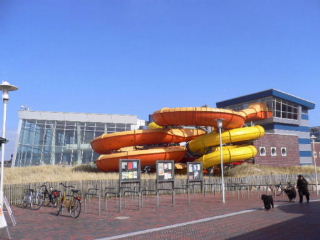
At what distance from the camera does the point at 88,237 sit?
30.1 ft

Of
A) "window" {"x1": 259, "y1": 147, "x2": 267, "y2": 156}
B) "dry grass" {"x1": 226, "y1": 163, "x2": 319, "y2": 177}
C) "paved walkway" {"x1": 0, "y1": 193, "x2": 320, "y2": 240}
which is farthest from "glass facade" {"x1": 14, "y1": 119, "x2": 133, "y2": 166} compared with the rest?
"paved walkway" {"x1": 0, "y1": 193, "x2": 320, "y2": 240}

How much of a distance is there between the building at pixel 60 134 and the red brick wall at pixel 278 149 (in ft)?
79.0

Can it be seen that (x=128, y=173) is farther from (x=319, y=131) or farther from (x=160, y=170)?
(x=319, y=131)

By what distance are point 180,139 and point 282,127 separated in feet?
81.0

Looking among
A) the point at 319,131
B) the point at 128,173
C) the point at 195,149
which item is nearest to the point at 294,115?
the point at 195,149

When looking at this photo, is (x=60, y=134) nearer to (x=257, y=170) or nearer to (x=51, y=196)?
(x=257, y=170)

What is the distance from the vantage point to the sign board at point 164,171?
1783 centimetres

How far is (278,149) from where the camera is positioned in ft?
133

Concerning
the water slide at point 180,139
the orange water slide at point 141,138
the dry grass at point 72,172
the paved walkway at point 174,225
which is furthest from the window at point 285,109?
the paved walkway at point 174,225

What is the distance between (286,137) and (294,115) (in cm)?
1202

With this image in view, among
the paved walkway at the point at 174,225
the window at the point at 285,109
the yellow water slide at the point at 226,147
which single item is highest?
the window at the point at 285,109

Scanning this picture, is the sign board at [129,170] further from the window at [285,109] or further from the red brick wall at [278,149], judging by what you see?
the window at [285,109]

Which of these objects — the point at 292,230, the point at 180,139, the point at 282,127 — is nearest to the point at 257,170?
the point at 180,139

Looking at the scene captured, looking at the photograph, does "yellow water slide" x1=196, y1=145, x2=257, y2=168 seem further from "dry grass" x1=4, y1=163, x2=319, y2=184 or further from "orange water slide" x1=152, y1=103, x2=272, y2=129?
"dry grass" x1=4, y1=163, x2=319, y2=184
